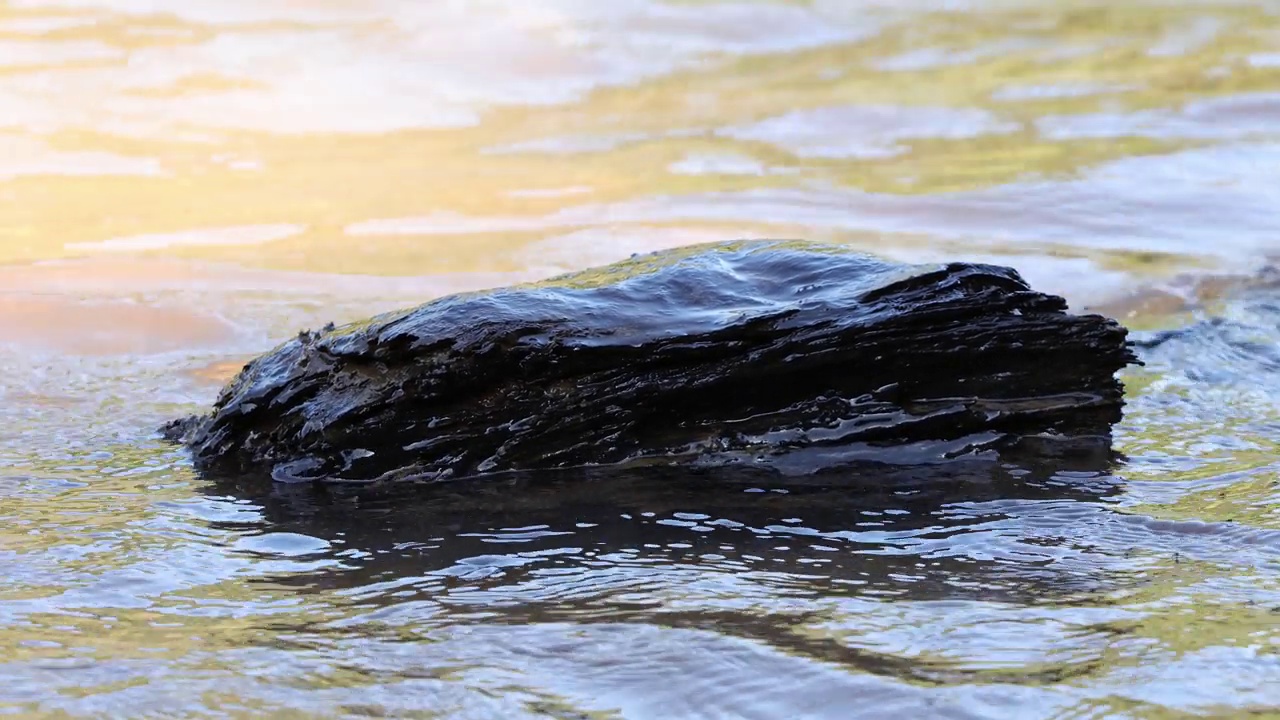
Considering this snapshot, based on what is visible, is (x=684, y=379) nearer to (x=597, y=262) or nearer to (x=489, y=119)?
(x=597, y=262)

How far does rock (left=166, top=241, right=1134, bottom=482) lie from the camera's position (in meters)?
4.71

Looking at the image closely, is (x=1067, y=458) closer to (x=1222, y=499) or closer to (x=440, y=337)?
(x=1222, y=499)

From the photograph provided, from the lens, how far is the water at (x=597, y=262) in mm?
3139

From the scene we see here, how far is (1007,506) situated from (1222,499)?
71 centimetres

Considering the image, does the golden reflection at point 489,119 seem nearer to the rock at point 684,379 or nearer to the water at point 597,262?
the water at point 597,262

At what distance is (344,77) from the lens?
12.0 m

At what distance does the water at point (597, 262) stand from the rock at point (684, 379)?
25cm

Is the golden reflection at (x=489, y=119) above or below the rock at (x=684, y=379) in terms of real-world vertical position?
above

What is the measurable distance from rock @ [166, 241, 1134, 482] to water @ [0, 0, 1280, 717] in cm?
25

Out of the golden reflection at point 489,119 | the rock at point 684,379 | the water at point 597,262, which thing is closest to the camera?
the water at point 597,262

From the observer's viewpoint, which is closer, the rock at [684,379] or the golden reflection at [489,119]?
the rock at [684,379]

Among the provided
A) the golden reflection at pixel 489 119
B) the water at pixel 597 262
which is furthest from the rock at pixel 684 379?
the golden reflection at pixel 489 119

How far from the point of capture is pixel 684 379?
475cm

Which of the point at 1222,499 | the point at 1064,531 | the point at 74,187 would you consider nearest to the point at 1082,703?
the point at 1064,531
